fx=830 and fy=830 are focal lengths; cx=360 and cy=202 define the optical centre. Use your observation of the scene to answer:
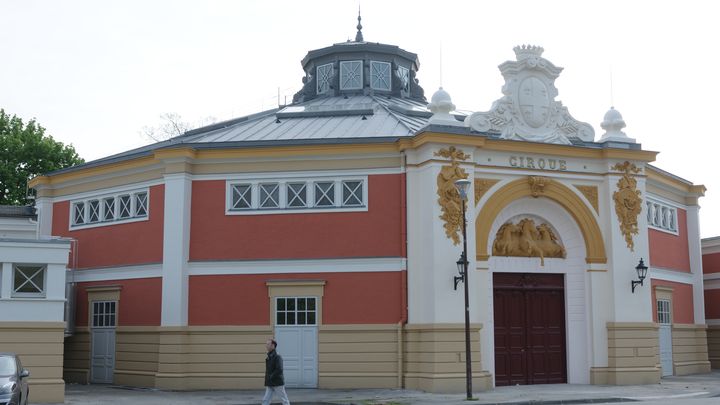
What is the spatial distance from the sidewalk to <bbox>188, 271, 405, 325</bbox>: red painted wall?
207 centimetres

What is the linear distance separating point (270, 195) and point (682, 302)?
16097mm

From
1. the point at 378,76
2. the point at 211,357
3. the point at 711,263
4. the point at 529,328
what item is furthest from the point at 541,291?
the point at 711,263

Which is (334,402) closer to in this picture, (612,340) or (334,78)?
(612,340)

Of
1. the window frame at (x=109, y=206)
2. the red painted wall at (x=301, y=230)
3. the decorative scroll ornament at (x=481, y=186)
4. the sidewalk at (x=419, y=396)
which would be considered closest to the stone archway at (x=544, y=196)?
the decorative scroll ornament at (x=481, y=186)

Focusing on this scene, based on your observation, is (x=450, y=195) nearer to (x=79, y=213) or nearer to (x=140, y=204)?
(x=140, y=204)

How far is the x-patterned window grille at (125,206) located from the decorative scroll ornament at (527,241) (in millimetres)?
11175

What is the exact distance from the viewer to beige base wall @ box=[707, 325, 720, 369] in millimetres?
33281

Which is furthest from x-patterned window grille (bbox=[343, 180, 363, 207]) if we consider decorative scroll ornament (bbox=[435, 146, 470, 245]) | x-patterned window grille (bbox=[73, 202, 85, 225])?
Answer: x-patterned window grille (bbox=[73, 202, 85, 225])

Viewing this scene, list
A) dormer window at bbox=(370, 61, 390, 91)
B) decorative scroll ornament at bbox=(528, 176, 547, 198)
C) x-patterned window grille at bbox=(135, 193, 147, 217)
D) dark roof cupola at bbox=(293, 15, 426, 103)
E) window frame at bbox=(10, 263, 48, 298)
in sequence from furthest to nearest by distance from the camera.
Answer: dormer window at bbox=(370, 61, 390, 91), dark roof cupola at bbox=(293, 15, 426, 103), x-patterned window grille at bbox=(135, 193, 147, 217), decorative scroll ornament at bbox=(528, 176, 547, 198), window frame at bbox=(10, 263, 48, 298)

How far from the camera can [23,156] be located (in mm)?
41062

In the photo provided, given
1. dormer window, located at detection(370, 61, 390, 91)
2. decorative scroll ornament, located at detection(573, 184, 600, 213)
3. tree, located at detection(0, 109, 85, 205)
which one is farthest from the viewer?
tree, located at detection(0, 109, 85, 205)

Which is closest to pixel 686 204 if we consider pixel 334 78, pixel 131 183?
pixel 334 78

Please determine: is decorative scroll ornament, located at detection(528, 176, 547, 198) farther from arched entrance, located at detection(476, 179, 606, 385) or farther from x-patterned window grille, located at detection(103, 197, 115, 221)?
x-patterned window grille, located at detection(103, 197, 115, 221)

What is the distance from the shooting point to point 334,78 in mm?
32094
